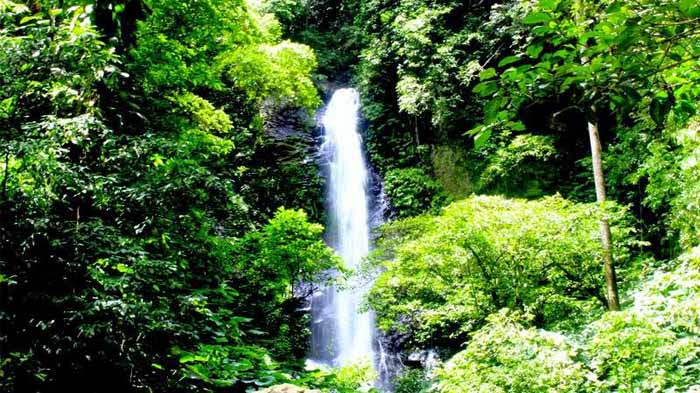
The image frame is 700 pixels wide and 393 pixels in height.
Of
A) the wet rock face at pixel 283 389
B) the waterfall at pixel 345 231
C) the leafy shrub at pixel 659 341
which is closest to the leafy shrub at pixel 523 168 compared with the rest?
the waterfall at pixel 345 231

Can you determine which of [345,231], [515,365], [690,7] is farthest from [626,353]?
[345,231]

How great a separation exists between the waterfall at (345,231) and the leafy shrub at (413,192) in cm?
108

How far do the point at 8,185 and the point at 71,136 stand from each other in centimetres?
48

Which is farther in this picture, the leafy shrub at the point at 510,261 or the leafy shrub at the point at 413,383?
the leafy shrub at the point at 413,383

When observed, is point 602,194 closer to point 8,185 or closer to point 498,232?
point 498,232

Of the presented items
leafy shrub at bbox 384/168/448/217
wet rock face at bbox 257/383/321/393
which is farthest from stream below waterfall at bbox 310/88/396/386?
wet rock face at bbox 257/383/321/393

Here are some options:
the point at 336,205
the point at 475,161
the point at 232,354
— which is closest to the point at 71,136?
the point at 232,354

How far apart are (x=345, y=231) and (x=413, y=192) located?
248 cm

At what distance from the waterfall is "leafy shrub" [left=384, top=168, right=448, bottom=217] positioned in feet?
3.54

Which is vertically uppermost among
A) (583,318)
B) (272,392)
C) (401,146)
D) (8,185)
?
(401,146)

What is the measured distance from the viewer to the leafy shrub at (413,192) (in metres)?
14.1

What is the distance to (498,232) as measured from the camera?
6.80m

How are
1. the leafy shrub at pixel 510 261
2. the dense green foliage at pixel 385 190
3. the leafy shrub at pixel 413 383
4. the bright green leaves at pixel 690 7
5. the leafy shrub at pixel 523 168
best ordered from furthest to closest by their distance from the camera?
the leafy shrub at pixel 523 168
the leafy shrub at pixel 413 383
the leafy shrub at pixel 510 261
the dense green foliage at pixel 385 190
the bright green leaves at pixel 690 7

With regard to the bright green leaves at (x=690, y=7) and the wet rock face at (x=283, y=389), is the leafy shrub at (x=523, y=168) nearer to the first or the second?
the wet rock face at (x=283, y=389)
